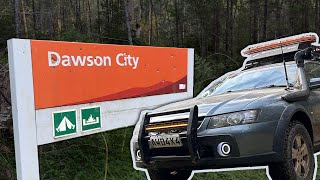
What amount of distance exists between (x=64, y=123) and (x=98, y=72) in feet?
2.09

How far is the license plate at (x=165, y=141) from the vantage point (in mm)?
3898

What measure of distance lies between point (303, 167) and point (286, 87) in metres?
0.93

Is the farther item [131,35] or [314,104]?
[131,35]

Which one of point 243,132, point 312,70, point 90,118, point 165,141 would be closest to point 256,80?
point 312,70

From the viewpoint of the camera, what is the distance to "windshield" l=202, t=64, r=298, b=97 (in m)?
4.88

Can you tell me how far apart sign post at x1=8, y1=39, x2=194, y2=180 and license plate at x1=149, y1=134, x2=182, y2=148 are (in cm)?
32

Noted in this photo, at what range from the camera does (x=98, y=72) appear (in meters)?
3.77

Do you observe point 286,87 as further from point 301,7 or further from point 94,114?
point 301,7

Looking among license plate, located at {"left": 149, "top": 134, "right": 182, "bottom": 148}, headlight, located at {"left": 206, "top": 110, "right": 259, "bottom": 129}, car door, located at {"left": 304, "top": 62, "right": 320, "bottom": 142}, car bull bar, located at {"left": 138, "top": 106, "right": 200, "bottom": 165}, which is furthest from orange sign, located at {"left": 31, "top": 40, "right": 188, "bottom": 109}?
car door, located at {"left": 304, "top": 62, "right": 320, "bottom": 142}

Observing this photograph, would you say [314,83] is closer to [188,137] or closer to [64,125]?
[188,137]

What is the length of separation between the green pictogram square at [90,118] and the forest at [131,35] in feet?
3.02

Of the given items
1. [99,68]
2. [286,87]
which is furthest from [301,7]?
[99,68]

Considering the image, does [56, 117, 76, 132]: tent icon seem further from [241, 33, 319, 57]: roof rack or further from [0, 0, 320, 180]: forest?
[241, 33, 319, 57]: roof rack

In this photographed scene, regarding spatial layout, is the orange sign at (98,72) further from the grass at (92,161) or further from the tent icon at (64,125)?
the grass at (92,161)
